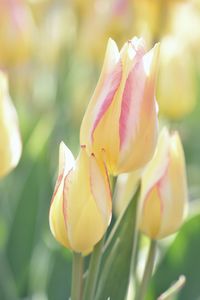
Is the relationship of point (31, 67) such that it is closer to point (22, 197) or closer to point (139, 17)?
point (139, 17)

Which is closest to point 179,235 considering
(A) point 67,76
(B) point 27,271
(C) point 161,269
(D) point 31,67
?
(C) point 161,269

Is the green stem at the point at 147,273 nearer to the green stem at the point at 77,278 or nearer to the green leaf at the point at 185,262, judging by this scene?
the green stem at the point at 77,278

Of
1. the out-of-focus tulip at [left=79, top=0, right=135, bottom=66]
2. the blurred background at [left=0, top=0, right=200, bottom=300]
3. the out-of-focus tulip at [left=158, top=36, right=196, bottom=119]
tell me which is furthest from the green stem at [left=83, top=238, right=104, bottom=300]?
the out-of-focus tulip at [left=79, top=0, right=135, bottom=66]

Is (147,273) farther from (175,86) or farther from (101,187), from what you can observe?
(175,86)

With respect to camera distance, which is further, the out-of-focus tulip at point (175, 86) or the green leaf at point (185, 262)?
the out-of-focus tulip at point (175, 86)

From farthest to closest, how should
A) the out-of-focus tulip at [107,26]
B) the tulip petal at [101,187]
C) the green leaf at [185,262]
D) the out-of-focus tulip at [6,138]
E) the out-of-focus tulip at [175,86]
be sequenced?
the out-of-focus tulip at [107,26] < the out-of-focus tulip at [175,86] < the green leaf at [185,262] < the out-of-focus tulip at [6,138] < the tulip petal at [101,187]

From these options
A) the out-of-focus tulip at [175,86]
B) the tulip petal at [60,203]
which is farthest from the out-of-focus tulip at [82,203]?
the out-of-focus tulip at [175,86]
